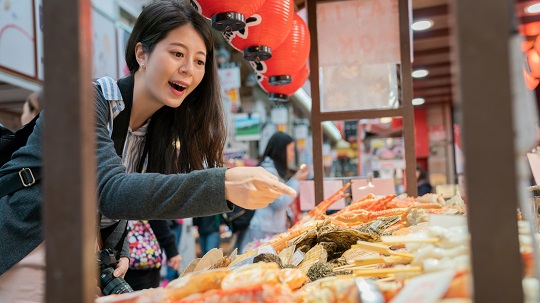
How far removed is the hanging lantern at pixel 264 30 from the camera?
2584 mm

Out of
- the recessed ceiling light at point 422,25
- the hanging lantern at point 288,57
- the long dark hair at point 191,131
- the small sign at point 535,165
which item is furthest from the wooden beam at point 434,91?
the long dark hair at point 191,131

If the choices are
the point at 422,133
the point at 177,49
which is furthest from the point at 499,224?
the point at 422,133

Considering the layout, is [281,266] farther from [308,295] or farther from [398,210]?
[398,210]

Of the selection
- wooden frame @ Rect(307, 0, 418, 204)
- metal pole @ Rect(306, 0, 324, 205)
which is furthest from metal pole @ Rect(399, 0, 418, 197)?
metal pole @ Rect(306, 0, 324, 205)

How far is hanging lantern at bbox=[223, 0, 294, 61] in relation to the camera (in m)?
2.58

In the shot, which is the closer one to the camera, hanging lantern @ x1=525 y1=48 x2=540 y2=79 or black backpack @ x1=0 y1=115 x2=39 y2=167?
black backpack @ x1=0 y1=115 x2=39 y2=167

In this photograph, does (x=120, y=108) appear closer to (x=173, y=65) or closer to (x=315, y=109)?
(x=173, y=65)

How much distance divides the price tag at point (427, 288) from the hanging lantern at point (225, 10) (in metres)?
1.57

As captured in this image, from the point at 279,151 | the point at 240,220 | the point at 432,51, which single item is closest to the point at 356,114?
the point at 279,151

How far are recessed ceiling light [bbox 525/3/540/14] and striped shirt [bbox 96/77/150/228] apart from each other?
5.58 meters

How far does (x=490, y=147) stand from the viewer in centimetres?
63

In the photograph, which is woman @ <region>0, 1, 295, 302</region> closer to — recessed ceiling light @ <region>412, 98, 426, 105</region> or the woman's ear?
the woman's ear

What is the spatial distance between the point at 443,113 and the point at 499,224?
41.5ft

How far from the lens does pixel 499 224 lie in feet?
2.06
